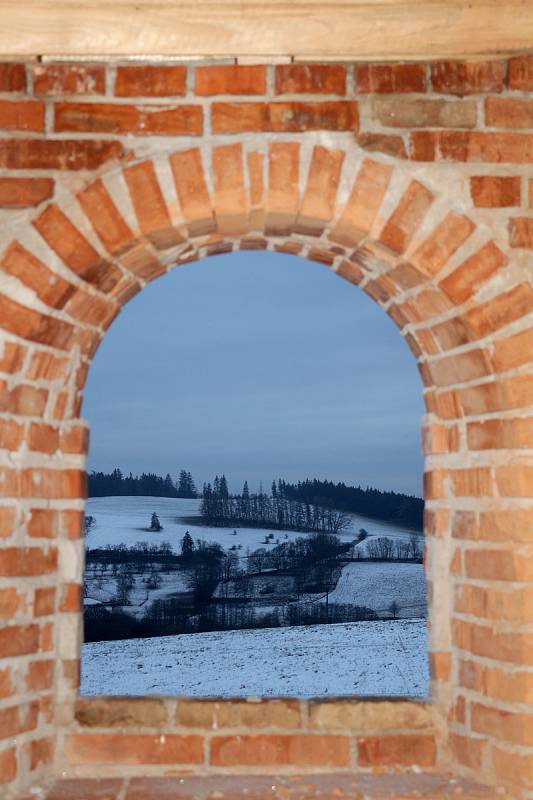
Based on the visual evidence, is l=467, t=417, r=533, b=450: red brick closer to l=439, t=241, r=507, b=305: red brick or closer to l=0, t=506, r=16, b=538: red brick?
l=439, t=241, r=507, b=305: red brick

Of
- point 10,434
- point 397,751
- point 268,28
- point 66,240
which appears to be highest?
point 268,28

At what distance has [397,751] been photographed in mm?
2074

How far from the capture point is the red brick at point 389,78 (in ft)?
6.16

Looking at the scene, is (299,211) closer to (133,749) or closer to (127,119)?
(127,119)

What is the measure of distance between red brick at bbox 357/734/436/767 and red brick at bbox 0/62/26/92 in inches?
77.4

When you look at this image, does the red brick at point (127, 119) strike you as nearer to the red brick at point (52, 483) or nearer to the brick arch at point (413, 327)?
the brick arch at point (413, 327)

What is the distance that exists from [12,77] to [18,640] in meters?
1.43

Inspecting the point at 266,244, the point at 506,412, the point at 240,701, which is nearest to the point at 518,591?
the point at 506,412

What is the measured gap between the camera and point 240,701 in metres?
2.10

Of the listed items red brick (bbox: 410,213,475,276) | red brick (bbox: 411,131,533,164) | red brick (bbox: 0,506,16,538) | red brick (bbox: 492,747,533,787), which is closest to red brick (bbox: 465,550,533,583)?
red brick (bbox: 492,747,533,787)

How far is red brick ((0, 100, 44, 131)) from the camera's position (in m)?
1.85

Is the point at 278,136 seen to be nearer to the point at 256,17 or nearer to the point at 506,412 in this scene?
the point at 256,17

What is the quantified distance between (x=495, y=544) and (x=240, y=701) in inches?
33.2

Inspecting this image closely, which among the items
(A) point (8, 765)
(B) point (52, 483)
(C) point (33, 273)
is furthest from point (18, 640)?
(C) point (33, 273)
